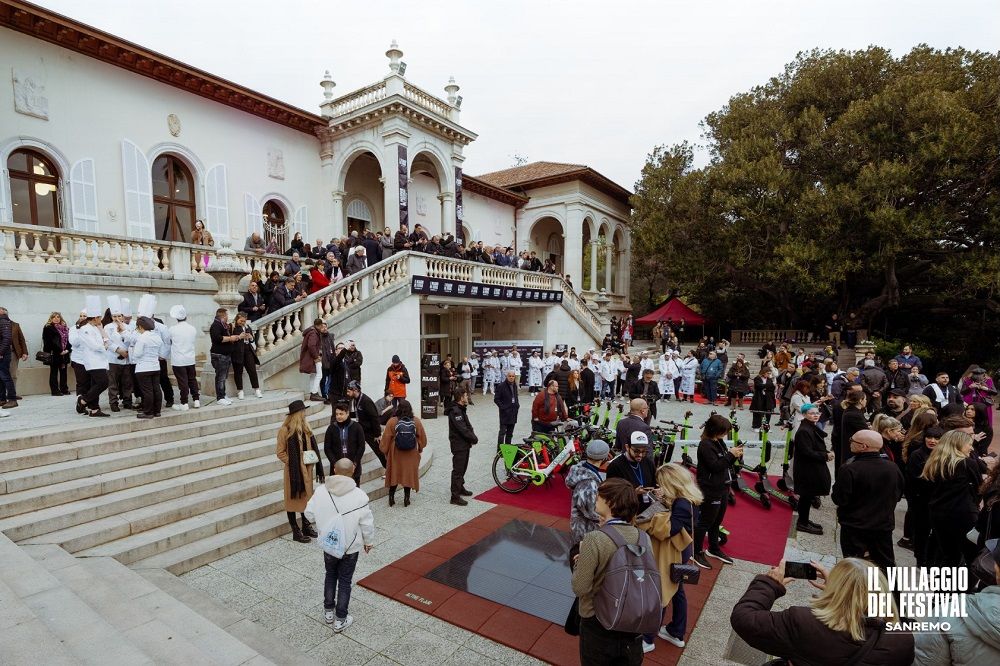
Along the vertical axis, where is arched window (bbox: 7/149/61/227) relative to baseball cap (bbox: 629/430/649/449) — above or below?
above

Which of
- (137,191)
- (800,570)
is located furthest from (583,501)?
(137,191)

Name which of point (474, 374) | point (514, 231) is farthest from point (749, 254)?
point (474, 374)

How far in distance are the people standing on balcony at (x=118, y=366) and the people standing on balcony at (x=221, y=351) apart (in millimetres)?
1221

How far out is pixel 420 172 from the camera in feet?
68.5

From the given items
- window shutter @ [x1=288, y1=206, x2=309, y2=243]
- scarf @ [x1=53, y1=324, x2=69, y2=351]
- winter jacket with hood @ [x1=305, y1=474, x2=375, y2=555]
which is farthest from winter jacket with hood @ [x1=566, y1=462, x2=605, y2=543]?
window shutter @ [x1=288, y1=206, x2=309, y2=243]

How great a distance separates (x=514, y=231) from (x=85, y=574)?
2557 centimetres

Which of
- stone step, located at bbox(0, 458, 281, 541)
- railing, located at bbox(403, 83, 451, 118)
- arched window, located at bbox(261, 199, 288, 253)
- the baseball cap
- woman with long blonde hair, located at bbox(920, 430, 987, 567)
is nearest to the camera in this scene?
woman with long blonde hair, located at bbox(920, 430, 987, 567)

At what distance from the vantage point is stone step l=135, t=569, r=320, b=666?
3666 millimetres

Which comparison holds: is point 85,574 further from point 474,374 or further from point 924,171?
point 924,171

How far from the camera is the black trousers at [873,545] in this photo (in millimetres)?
4414

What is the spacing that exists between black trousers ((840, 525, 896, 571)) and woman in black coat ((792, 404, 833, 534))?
1633mm

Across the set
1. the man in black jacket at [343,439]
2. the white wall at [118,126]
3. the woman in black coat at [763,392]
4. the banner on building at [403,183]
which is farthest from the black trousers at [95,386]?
the woman in black coat at [763,392]

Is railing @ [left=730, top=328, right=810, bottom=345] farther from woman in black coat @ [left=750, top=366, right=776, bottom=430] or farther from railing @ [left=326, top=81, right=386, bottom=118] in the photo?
railing @ [left=326, top=81, right=386, bottom=118]

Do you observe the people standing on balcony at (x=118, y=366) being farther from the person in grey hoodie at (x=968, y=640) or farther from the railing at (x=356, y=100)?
the railing at (x=356, y=100)
